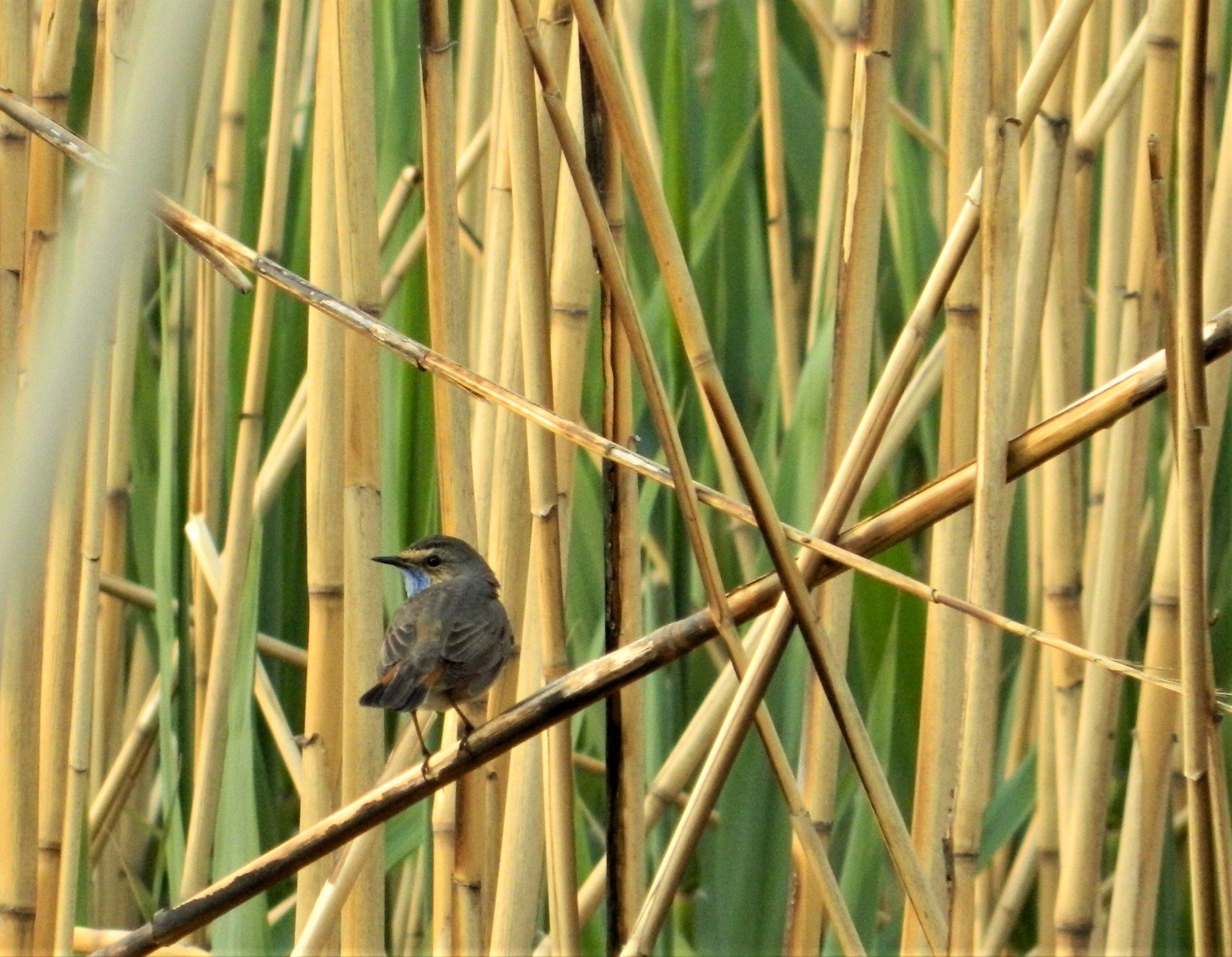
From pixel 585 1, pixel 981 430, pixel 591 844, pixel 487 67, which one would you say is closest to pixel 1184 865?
pixel 591 844

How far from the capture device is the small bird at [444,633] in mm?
1774

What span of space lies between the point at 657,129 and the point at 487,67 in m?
0.43

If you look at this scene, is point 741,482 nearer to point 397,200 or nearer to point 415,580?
point 415,580

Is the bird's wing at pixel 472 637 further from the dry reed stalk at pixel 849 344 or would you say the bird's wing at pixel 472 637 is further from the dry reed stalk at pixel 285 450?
the dry reed stalk at pixel 285 450

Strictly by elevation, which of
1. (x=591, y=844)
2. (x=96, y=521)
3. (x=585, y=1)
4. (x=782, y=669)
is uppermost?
(x=585, y=1)

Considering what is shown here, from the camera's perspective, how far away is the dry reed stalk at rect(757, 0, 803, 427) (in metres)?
2.47

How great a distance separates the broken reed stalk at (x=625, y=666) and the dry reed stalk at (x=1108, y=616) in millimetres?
680

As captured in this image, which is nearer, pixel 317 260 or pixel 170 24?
pixel 170 24

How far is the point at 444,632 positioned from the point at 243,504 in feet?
1.47

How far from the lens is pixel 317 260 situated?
194 centimetres

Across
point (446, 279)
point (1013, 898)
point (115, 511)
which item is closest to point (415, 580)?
point (446, 279)

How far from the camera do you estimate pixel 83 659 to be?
209 centimetres

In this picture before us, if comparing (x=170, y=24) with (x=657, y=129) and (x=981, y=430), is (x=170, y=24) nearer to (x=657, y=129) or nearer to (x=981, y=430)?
(x=981, y=430)

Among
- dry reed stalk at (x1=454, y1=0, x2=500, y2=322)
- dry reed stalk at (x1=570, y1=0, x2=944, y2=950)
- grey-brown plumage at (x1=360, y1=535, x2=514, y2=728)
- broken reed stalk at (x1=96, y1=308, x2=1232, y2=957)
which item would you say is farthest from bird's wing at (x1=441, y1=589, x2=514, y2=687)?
dry reed stalk at (x1=570, y1=0, x2=944, y2=950)
